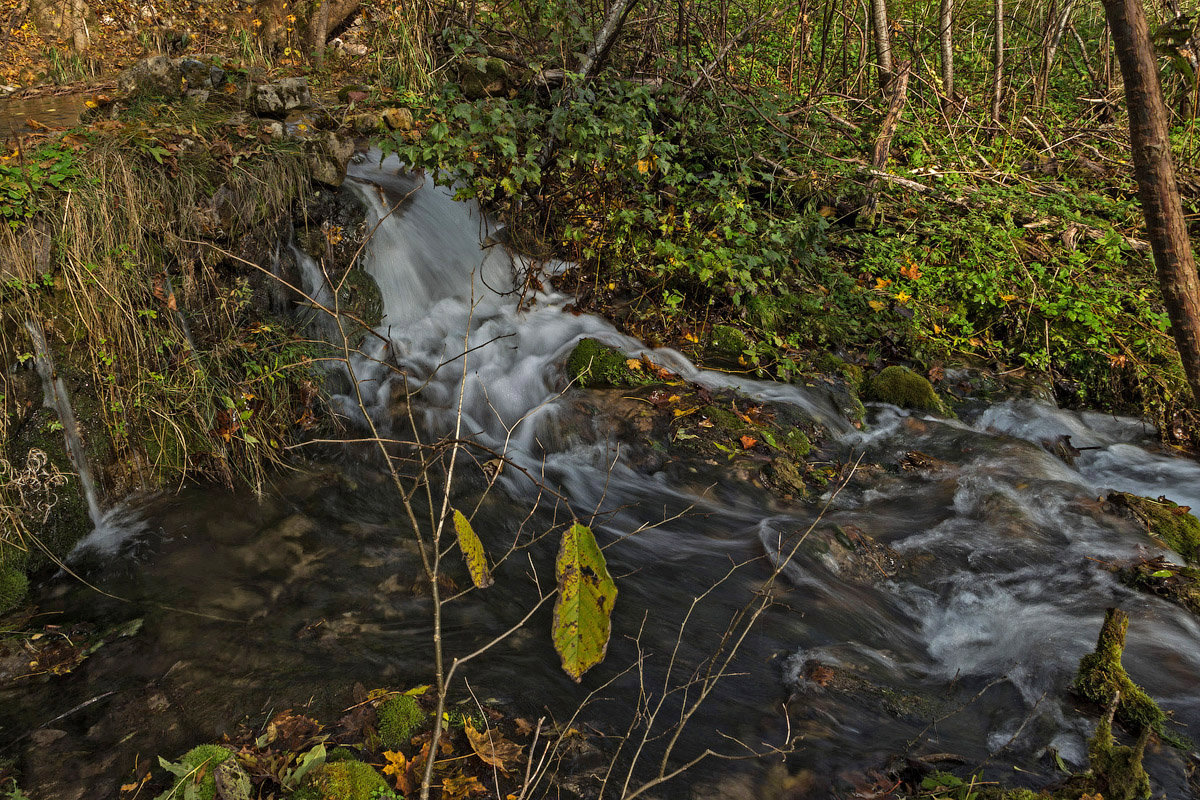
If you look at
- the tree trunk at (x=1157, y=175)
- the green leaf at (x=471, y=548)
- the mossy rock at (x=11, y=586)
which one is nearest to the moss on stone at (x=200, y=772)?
the green leaf at (x=471, y=548)

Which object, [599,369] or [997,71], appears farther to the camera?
[997,71]

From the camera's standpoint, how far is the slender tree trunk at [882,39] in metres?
8.34

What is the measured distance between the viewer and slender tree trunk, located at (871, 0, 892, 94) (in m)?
8.34

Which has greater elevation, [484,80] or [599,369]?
[484,80]

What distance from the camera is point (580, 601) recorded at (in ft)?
8.88

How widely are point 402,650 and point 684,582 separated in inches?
63.2

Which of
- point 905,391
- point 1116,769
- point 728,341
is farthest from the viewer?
point 728,341

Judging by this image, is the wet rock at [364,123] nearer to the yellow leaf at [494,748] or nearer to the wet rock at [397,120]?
the wet rock at [397,120]

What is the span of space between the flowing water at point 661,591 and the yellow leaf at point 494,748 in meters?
0.23

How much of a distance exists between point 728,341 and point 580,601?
13.1 feet

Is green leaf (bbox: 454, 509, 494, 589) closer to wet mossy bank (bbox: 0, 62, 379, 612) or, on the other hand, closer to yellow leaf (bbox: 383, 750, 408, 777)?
yellow leaf (bbox: 383, 750, 408, 777)

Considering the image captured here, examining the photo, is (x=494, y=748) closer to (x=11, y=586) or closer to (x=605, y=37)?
(x=11, y=586)

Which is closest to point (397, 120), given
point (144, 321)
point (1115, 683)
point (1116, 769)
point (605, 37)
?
point (605, 37)

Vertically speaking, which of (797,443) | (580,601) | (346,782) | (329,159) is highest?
(329,159)
